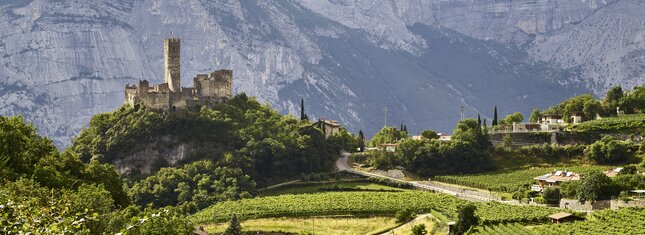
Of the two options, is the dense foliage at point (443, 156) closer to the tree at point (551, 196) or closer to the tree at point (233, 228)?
the tree at point (551, 196)

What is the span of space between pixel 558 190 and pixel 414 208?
11.7 metres

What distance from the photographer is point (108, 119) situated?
12144cm

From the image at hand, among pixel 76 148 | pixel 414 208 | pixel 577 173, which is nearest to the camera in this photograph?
pixel 414 208

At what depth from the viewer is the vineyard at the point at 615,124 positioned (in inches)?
4572

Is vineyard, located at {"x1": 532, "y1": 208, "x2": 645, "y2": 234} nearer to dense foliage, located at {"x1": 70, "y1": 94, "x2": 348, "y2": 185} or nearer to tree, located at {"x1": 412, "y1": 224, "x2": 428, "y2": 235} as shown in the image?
tree, located at {"x1": 412, "y1": 224, "x2": 428, "y2": 235}

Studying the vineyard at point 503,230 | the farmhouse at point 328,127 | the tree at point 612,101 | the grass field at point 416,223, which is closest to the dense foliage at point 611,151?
the tree at point 612,101

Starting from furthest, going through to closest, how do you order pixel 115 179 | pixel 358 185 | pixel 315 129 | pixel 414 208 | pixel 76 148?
pixel 315 129
pixel 76 148
pixel 358 185
pixel 414 208
pixel 115 179

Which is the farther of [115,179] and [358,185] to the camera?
[358,185]

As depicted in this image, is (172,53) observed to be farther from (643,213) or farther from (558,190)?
(643,213)

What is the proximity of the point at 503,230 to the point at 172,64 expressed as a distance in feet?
210

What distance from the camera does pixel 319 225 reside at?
3568 inches

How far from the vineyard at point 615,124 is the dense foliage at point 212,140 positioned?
27177 mm

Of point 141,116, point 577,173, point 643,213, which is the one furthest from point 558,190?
point 141,116

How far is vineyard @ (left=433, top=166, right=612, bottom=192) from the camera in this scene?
336 feet
